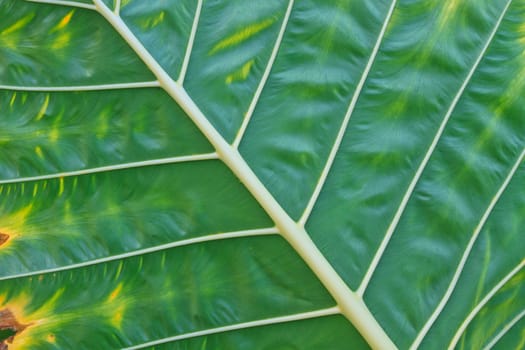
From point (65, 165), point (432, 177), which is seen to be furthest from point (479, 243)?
point (65, 165)

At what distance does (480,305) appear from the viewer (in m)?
0.99

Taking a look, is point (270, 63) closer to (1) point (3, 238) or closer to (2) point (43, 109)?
(2) point (43, 109)

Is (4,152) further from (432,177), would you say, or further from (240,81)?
(432,177)

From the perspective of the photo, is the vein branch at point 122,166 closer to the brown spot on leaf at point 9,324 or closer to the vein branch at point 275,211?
the vein branch at point 275,211

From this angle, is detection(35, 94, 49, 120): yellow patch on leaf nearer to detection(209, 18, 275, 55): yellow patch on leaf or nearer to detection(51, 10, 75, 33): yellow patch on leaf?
detection(51, 10, 75, 33): yellow patch on leaf

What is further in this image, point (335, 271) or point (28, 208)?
point (28, 208)

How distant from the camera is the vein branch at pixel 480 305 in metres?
0.98

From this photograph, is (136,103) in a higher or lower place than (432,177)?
higher

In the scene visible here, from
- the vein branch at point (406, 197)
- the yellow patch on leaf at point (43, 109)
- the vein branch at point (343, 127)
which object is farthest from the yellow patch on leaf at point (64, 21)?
the vein branch at point (406, 197)

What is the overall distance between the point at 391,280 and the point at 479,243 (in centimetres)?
14

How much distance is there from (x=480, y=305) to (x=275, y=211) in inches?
13.3

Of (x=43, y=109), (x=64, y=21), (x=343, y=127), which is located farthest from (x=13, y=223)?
(x=343, y=127)

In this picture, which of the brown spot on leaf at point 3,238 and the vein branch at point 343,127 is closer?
the vein branch at point 343,127

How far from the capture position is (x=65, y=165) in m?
1.08
